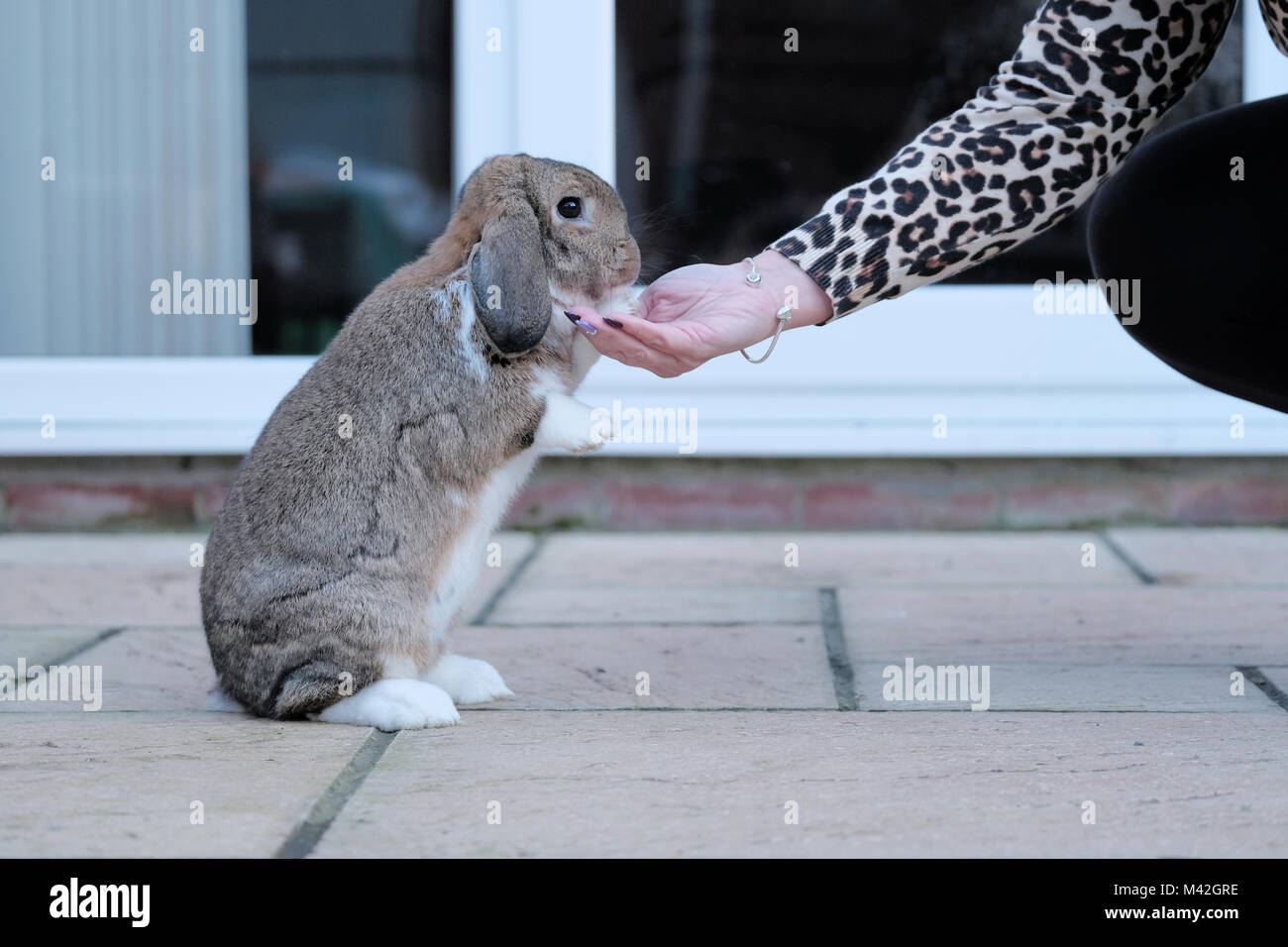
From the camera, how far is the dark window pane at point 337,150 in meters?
4.36

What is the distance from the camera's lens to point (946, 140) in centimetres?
230

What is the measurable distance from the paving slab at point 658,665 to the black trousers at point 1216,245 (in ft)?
2.97

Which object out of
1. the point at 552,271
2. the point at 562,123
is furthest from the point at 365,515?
the point at 562,123

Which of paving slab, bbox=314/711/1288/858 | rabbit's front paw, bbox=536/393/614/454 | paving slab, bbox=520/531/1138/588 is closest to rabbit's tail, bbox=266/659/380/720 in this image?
paving slab, bbox=314/711/1288/858

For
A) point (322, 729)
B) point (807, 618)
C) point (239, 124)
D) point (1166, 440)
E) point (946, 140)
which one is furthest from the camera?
point (239, 124)

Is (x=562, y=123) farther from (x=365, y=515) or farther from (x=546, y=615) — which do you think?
(x=365, y=515)

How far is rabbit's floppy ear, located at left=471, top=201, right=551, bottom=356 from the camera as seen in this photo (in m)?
2.08

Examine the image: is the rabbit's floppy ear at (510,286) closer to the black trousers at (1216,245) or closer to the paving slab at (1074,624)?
the paving slab at (1074,624)

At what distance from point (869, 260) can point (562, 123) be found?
212 centimetres

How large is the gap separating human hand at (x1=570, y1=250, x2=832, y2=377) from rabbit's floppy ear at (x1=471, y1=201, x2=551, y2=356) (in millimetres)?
88

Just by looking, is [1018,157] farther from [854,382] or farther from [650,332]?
[854,382]

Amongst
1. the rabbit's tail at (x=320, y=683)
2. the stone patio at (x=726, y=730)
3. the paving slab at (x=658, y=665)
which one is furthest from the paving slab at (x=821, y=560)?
the rabbit's tail at (x=320, y=683)

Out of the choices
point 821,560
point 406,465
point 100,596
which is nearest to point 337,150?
point 100,596

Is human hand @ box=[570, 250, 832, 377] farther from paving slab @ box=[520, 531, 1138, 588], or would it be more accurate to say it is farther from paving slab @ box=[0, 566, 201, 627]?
paving slab @ box=[0, 566, 201, 627]
